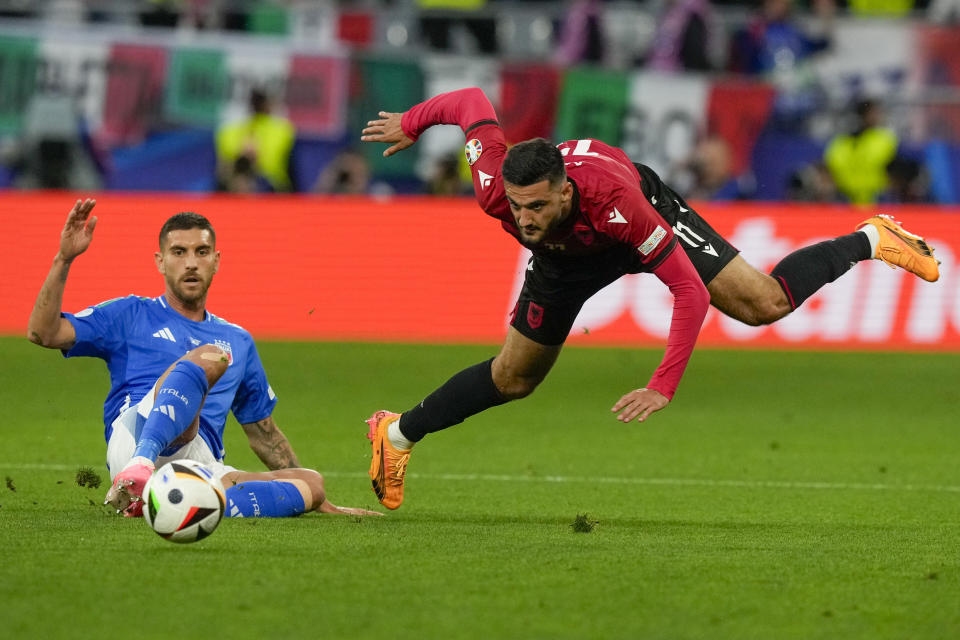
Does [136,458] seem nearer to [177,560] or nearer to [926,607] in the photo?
[177,560]

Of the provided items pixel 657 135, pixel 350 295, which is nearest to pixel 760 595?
pixel 350 295

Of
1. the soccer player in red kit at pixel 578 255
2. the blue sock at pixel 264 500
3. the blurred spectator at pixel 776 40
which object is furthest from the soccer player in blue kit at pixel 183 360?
the blurred spectator at pixel 776 40

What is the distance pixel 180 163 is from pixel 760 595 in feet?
44.3

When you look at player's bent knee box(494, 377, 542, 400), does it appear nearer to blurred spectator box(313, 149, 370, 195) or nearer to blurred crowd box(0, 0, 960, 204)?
blurred crowd box(0, 0, 960, 204)

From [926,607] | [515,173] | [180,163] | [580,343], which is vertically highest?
[515,173]

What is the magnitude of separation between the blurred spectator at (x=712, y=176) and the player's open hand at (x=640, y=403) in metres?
11.1

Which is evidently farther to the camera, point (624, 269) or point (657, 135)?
point (657, 135)

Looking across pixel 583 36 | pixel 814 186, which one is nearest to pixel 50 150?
pixel 583 36

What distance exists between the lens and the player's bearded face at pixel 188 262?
22.0 feet

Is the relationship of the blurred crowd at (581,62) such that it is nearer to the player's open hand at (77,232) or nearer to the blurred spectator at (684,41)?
the blurred spectator at (684,41)

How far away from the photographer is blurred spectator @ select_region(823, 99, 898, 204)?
55.6ft

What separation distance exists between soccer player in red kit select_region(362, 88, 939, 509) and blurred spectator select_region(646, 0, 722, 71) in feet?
33.4

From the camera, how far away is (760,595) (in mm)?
5223

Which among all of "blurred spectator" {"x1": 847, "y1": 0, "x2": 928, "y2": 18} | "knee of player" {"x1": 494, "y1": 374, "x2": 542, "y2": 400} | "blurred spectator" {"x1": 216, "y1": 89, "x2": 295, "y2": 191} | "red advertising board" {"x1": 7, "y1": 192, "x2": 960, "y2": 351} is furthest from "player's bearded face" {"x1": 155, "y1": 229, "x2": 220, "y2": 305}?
"blurred spectator" {"x1": 847, "y1": 0, "x2": 928, "y2": 18}
